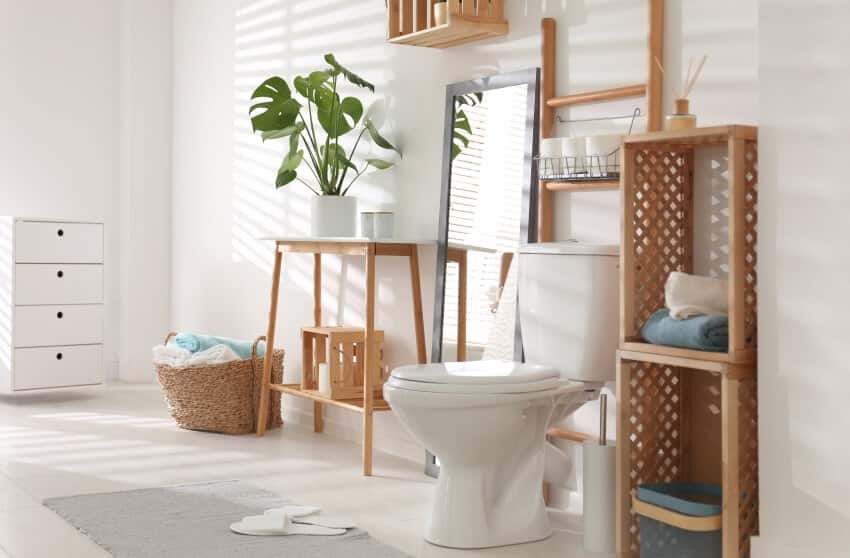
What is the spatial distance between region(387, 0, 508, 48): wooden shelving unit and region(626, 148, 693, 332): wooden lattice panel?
894 millimetres

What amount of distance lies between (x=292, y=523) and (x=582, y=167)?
48.3 inches

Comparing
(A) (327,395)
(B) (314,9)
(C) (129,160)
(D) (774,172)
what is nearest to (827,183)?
(D) (774,172)

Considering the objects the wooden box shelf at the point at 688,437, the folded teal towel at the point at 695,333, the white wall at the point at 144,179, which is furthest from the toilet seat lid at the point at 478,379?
the white wall at the point at 144,179

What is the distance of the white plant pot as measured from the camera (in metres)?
3.99

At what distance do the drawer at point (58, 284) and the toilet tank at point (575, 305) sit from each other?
2.82 meters

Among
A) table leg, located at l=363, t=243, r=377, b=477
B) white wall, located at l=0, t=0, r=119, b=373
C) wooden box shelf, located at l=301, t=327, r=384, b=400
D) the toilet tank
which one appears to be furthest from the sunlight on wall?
the toilet tank

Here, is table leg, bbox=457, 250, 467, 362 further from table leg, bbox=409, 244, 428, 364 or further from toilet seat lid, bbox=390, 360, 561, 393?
toilet seat lid, bbox=390, 360, 561, 393

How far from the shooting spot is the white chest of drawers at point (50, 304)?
4.85 meters

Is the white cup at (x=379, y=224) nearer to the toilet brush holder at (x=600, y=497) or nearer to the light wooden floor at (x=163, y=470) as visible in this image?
the light wooden floor at (x=163, y=470)

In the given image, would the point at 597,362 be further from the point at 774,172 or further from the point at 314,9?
the point at 314,9

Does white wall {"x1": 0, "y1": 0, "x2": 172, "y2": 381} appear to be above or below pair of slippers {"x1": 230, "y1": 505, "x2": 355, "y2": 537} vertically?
above

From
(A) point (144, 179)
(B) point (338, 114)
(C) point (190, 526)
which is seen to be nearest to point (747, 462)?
(C) point (190, 526)

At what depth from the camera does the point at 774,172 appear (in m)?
2.32

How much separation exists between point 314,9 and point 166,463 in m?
1.97
